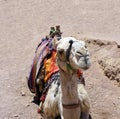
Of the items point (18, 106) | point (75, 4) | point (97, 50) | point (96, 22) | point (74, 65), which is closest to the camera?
point (74, 65)

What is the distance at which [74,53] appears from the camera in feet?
13.3

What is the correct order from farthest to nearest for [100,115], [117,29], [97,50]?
[117,29] → [97,50] → [100,115]

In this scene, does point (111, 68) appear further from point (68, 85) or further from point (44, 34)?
point (44, 34)

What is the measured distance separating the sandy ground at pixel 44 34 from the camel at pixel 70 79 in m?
0.87

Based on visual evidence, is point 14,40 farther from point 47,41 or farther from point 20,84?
point 47,41

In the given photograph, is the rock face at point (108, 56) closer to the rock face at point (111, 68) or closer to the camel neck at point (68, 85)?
the rock face at point (111, 68)

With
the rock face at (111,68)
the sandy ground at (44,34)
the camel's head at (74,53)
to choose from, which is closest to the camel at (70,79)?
the camel's head at (74,53)

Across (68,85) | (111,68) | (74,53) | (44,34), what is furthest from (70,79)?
(44,34)

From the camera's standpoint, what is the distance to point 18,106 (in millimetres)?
6090

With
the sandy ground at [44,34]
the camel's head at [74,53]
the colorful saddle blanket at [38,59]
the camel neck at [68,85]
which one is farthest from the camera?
the sandy ground at [44,34]

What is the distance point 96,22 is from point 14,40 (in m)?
1.80

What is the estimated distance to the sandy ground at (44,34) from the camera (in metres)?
6.04

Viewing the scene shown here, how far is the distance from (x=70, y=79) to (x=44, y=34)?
5.02 m

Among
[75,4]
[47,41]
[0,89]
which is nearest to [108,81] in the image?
[47,41]
